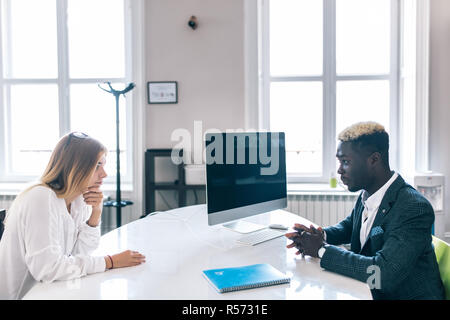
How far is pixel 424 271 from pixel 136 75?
8.97ft

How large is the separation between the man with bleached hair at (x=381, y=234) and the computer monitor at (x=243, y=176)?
317 millimetres

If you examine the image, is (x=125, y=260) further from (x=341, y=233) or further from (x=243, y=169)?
(x=341, y=233)

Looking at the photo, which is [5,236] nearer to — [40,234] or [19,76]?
[40,234]

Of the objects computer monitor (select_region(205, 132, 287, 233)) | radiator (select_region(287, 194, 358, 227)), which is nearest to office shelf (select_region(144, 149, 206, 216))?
radiator (select_region(287, 194, 358, 227))

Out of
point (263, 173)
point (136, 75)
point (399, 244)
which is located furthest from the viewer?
point (136, 75)

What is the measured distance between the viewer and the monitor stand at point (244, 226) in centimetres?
185

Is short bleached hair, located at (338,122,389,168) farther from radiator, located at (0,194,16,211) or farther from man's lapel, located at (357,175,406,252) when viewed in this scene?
radiator, located at (0,194,16,211)

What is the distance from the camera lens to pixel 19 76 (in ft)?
12.3

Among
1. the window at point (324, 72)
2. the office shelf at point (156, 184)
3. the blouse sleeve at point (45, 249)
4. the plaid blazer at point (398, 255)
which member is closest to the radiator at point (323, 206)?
the window at point (324, 72)

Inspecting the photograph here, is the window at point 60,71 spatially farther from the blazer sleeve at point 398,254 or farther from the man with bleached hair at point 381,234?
the blazer sleeve at point 398,254

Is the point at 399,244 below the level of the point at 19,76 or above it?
below

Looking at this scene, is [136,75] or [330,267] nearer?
[330,267]

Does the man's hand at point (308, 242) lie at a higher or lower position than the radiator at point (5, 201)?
higher

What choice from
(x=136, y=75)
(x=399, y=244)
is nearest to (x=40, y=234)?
(x=399, y=244)
